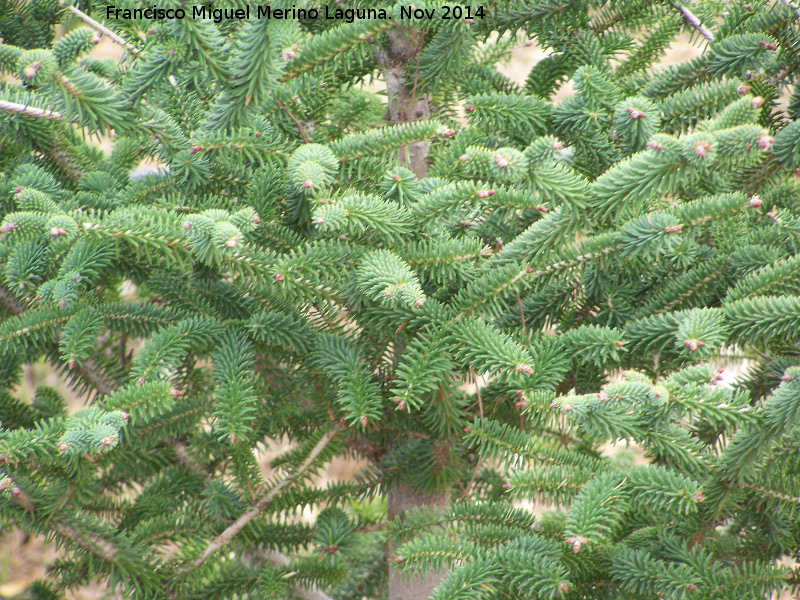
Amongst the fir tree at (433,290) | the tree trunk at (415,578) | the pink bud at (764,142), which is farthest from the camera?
the tree trunk at (415,578)

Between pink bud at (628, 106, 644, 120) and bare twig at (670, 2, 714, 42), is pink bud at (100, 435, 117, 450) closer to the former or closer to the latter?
pink bud at (628, 106, 644, 120)

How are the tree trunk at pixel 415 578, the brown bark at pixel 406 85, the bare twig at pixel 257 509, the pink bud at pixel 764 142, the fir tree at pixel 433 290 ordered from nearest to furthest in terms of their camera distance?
the pink bud at pixel 764 142 → the fir tree at pixel 433 290 → the bare twig at pixel 257 509 → the brown bark at pixel 406 85 → the tree trunk at pixel 415 578

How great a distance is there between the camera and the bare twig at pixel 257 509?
0.94 meters

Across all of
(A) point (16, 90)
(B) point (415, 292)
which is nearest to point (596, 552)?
(B) point (415, 292)

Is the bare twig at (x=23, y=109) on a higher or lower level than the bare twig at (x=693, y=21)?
lower

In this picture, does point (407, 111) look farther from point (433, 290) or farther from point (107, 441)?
point (107, 441)

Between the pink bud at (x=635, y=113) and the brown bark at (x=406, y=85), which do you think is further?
the brown bark at (x=406, y=85)

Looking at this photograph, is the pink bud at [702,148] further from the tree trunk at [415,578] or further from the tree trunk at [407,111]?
the tree trunk at [415,578]

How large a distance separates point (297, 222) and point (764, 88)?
0.79 meters

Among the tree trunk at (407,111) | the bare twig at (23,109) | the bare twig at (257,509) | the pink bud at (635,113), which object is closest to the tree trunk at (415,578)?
the tree trunk at (407,111)

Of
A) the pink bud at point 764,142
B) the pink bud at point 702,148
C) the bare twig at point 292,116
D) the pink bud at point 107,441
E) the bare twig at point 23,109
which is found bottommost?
the pink bud at point 107,441

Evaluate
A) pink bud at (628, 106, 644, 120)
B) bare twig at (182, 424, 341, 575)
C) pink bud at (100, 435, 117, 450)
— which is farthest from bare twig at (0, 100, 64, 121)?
pink bud at (628, 106, 644, 120)

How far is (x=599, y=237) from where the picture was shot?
87 cm

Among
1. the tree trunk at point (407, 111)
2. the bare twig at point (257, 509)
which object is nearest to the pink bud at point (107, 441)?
the bare twig at point (257, 509)
